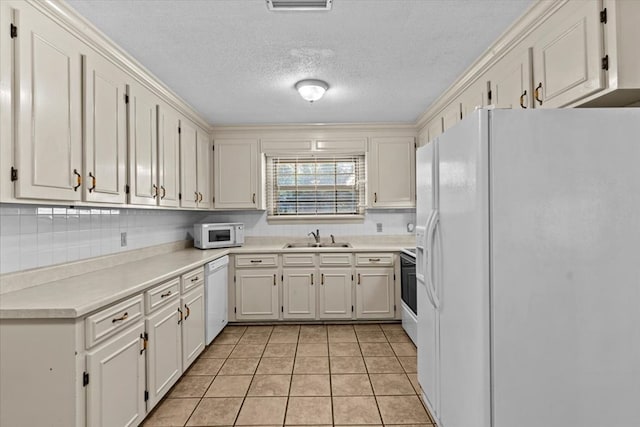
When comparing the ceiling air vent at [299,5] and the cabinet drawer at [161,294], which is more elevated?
the ceiling air vent at [299,5]

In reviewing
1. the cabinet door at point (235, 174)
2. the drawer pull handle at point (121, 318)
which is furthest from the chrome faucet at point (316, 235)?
the drawer pull handle at point (121, 318)

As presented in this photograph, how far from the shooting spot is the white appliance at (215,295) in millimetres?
3059

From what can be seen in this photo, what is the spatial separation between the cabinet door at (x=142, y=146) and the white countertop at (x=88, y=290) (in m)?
0.52

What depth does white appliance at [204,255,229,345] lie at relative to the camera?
3059mm

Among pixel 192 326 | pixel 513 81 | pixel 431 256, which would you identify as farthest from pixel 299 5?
pixel 192 326

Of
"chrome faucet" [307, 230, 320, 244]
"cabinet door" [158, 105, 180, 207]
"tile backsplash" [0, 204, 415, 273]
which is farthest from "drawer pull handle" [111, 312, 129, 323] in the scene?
"chrome faucet" [307, 230, 320, 244]

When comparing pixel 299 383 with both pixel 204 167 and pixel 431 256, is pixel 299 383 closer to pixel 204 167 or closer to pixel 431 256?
pixel 431 256

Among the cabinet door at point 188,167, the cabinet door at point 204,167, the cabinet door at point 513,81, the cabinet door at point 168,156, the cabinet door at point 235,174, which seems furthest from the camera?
the cabinet door at point 235,174

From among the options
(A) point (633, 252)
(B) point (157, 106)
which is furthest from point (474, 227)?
(B) point (157, 106)

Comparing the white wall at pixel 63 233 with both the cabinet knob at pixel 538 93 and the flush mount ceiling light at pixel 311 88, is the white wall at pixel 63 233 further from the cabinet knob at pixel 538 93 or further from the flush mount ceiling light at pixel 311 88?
the cabinet knob at pixel 538 93

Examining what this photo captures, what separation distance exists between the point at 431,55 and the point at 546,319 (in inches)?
72.4

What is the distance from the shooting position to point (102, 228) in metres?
2.48

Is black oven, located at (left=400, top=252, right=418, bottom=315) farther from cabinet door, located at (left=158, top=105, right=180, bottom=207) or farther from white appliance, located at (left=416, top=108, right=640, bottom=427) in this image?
cabinet door, located at (left=158, top=105, right=180, bottom=207)

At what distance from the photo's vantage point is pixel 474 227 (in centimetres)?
136
